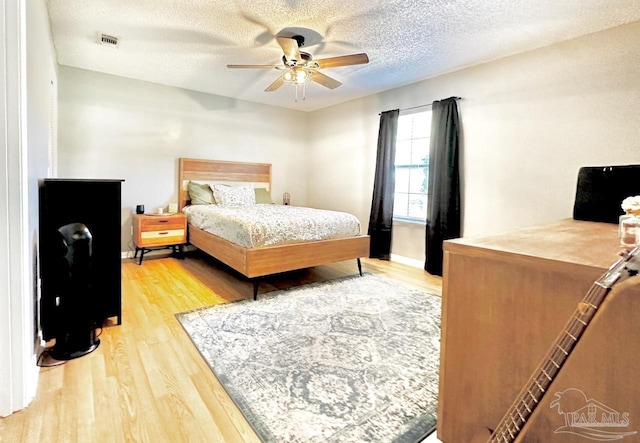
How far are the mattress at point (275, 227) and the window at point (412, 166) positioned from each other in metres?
1.17

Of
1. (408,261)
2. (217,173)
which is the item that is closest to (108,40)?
(217,173)

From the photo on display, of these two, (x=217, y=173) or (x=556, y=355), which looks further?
(x=217, y=173)

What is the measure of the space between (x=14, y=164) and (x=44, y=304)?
101 cm

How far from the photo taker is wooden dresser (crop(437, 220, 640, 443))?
655mm

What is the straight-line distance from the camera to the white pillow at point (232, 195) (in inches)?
180

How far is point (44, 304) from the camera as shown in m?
1.94

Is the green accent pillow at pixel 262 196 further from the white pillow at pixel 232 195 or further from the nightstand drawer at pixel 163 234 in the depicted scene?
the nightstand drawer at pixel 163 234

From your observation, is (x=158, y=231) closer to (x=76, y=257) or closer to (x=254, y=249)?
(x=254, y=249)

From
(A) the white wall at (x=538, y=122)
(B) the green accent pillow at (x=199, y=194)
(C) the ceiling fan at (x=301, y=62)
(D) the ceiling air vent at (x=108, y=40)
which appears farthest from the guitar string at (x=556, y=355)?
(B) the green accent pillow at (x=199, y=194)

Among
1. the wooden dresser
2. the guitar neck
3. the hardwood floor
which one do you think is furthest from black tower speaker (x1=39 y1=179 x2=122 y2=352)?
the guitar neck

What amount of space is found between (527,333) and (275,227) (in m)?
2.38

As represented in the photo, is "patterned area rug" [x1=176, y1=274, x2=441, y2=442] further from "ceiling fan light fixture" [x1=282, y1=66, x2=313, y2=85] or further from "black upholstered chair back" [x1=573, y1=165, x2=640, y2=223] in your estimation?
"ceiling fan light fixture" [x1=282, y1=66, x2=313, y2=85]

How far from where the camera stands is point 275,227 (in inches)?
119

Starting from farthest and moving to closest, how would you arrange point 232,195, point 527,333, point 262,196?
point 262,196 < point 232,195 < point 527,333
